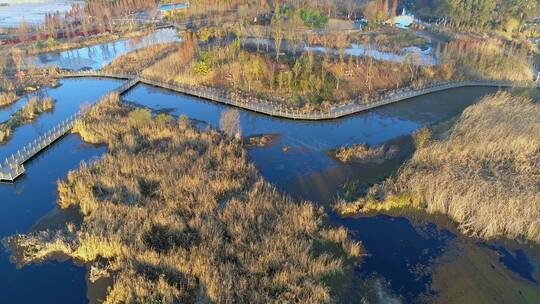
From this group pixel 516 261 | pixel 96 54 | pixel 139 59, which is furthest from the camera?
pixel 96 54

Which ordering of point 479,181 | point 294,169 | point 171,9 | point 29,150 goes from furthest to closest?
point 171,9
point 29,150
point 294,169
point 479,181

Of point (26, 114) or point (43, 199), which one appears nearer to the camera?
point (43, 199)

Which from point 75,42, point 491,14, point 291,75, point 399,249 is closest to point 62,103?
point 291,75

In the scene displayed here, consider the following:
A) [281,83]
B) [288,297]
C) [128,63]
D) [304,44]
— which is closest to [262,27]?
[304,44]

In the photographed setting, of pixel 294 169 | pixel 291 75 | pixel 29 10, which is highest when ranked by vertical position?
pixel 29 10

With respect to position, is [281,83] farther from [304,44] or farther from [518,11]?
[518,11]

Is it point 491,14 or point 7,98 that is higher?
point 491,14

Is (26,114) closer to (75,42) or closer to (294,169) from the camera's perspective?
(294,169)
